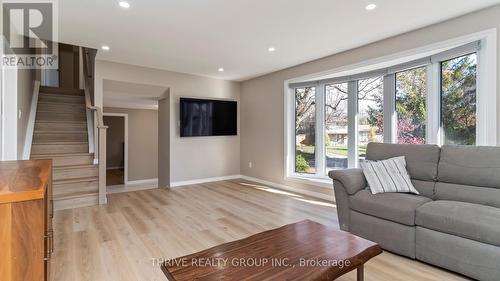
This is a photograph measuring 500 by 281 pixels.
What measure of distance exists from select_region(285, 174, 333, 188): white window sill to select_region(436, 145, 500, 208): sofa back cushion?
182 cm

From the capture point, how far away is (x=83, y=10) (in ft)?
8.73

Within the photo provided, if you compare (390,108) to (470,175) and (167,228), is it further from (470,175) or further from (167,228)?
(167,228)

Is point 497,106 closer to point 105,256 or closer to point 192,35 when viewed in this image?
point 192,35

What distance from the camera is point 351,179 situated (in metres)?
2.74

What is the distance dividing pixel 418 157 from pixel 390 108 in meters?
A: 1.14

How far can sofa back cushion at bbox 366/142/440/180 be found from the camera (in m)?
2.64

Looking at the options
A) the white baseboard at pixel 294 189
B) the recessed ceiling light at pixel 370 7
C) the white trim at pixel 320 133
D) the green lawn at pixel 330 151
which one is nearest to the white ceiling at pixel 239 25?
the recessed ceiling light at pixel 370 7

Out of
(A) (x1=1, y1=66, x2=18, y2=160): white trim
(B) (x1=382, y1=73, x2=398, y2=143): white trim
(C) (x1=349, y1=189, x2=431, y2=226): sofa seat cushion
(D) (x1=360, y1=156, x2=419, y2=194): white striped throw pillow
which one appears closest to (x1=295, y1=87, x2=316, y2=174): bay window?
(B) (x1=382, y1=73, x2=398, y2=143): white trim

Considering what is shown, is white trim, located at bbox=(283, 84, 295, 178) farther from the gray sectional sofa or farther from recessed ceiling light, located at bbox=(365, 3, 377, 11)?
recessed ceiling light, located at bbox=(365, 3, 377, 11)

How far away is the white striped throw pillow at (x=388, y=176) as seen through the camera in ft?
8.63

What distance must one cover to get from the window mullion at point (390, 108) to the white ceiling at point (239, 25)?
2.24ft

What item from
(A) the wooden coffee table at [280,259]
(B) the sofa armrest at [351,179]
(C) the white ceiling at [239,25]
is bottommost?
(A) the wooden coffee table at [280,259]

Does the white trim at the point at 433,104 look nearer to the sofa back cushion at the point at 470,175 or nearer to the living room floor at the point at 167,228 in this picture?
the sofa back cushion at the point at 470,175

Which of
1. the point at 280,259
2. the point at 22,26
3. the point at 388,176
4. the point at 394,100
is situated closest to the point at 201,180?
the point at 22,26
